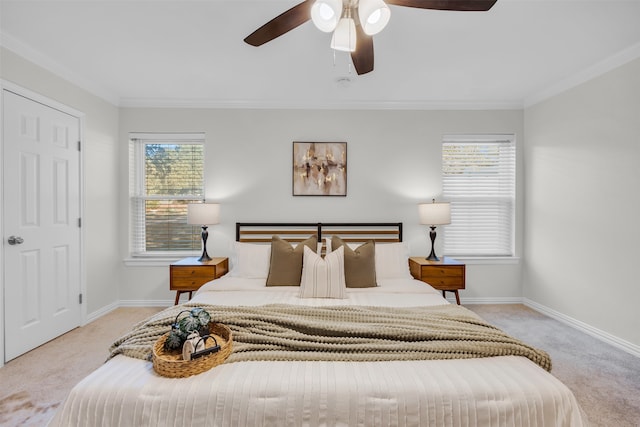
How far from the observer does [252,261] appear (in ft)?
10.5

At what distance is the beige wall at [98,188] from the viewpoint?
3.26 metres

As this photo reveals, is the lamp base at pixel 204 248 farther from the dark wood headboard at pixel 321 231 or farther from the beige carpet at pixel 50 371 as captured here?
the beige carpet at pixel 50 371

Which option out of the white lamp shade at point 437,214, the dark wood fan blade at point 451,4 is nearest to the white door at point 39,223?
the dark wood fan blade at point 451,4

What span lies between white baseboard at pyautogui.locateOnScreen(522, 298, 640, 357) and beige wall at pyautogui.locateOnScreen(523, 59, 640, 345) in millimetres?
40

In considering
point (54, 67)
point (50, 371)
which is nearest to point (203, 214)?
point (50, 371)

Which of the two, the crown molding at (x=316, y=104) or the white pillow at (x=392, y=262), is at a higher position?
the crown molding at (x=316, y=104)

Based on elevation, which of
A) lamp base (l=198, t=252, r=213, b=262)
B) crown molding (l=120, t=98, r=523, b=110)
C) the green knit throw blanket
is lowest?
the green knit throw blanket

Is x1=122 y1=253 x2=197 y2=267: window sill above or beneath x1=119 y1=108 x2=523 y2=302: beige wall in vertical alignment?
beneath

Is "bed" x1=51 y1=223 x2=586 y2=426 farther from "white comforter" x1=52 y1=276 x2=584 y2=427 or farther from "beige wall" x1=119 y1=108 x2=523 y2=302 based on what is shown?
"beige wall" x1=119 y1=108 x2=523 y2=302

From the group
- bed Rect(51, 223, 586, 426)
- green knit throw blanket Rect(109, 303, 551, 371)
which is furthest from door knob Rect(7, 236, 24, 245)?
bed Rect(51, 223, 586, 426)

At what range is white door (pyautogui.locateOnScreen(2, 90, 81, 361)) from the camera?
2568mm

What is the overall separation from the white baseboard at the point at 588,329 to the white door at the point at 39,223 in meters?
5.21

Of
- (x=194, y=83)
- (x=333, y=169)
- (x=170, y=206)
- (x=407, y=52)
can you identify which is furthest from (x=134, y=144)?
(x=407, y=52)

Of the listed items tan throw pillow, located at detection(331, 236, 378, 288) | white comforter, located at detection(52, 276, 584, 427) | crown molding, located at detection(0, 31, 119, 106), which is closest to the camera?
white comforter, located at detection(52, 276, 584, 427)
